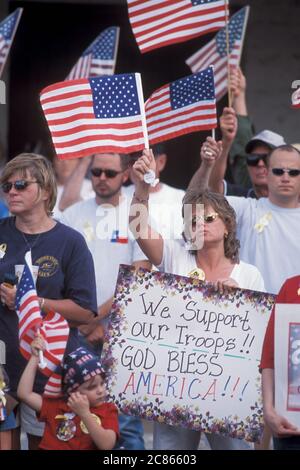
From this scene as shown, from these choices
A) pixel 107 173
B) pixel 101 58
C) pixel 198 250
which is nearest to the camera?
pixel 198 250

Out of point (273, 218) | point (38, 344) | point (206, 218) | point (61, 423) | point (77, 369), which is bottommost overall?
point (61, 423)

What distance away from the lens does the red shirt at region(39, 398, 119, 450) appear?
19.7 feet

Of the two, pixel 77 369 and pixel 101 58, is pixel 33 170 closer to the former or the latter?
pixel 77 369

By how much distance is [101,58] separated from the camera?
9148 mm

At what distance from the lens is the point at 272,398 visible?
5566mm

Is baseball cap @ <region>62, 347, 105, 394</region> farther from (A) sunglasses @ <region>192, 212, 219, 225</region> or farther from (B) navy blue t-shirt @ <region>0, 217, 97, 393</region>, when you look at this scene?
(A) sunglasses @ <region>192, 212, 219, 225</region>

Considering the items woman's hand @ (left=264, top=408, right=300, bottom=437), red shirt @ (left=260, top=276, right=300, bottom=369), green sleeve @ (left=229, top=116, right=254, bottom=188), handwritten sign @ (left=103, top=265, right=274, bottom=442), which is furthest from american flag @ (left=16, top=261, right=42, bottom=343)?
green sleeve @ (left=229, top=116, right=254, bottom=188)

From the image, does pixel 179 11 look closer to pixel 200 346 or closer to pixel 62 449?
pixel 200 346

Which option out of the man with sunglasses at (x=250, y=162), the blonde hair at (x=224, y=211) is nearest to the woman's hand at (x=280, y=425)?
the blonde hair at (x=224, y=211)

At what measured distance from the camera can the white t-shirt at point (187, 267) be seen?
6289 millimetres

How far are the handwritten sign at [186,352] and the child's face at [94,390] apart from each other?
0.31ft

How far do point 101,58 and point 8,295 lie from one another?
11.4ft

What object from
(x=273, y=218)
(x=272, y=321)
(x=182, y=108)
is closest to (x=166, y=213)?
(x=182, y=108)

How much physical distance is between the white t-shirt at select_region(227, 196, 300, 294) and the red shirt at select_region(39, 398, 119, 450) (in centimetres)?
130
